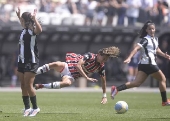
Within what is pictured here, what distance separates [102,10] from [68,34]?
7.17 feet

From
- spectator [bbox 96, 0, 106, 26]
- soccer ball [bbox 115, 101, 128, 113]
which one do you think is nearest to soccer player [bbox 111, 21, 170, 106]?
soccer ball [bbox 115, 101, 128, 113]

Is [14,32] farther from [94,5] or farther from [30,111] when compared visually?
[30,111]

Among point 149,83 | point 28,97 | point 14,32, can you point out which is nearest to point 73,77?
point 28,97

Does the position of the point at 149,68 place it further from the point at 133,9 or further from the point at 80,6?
the point at 80,6

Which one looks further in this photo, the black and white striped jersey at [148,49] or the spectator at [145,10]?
the spectator at [145,10]

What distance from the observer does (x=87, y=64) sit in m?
15.2

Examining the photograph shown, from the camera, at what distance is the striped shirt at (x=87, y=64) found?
596 inches

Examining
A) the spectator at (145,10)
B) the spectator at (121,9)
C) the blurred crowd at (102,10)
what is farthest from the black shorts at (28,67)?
the spectator at (145,10)

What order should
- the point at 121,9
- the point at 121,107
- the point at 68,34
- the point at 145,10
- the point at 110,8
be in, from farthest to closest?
the point at 68,34 < the point at 145,10 < the point at 110,8 < the point at 121,9 < the point at 121,107

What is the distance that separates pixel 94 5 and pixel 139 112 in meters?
16.8

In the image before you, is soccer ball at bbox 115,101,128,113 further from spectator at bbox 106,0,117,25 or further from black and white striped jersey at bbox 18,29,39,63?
spectator at bbox 106,0,117,25

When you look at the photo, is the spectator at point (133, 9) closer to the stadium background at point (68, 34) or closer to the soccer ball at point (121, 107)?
the stadium background at point (68, 34)

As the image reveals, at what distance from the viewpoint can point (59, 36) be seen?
3189 cm

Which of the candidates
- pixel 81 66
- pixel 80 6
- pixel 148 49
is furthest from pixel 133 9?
pixel 81 66
